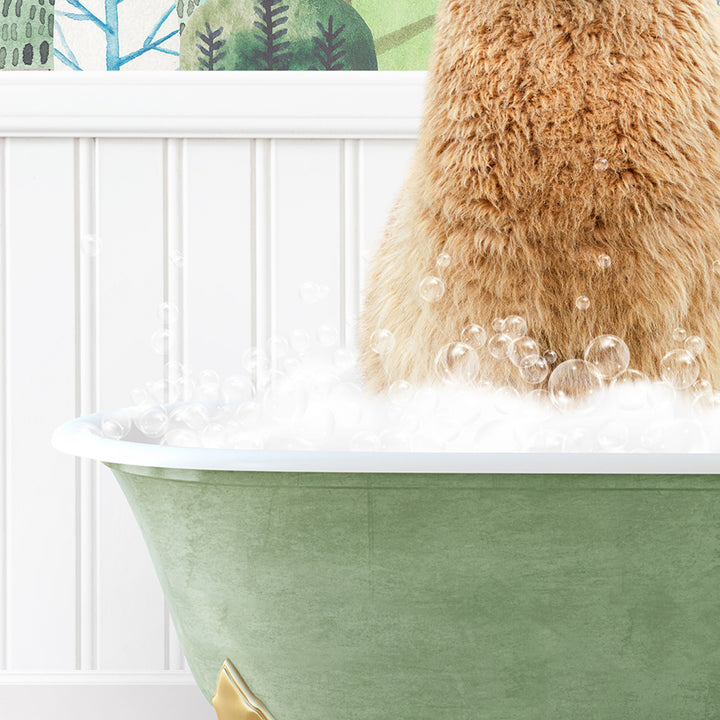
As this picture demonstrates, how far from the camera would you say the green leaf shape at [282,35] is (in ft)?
3.48

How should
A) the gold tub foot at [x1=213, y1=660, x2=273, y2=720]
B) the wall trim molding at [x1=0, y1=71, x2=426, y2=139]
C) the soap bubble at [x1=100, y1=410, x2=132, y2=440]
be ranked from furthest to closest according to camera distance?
the wall trim molding at [x1=0, y1=71, x2=426, y2=139] < the soap bubble at [x1=100, y1=410, x2=132, y2=440] < the gold tub foot at [x1=213, y1=660, x2=273, y2=720]

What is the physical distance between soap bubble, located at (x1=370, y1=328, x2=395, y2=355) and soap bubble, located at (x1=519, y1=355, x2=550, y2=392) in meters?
0.12

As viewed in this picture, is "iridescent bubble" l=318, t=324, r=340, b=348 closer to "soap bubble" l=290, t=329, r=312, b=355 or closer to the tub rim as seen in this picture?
"soap bubble" l=290, t=329, r=312, b=355

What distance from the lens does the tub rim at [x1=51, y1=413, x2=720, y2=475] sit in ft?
1.55

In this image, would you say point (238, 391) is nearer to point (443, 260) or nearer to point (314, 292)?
point (314, 292)

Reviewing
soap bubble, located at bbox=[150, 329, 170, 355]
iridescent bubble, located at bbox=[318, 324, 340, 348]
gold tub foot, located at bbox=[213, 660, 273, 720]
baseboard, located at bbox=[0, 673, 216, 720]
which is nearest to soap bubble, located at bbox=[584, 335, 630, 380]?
gold tub foot, located at bbox=[213, 660, 273, 720]

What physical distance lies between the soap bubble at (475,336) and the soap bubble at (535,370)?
0.03 m

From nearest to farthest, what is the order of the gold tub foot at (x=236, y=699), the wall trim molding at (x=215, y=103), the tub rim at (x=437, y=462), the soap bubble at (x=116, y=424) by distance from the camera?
the tub rim at (x=437, y=462), the gold tub foot at (x=236, y=699), the soap bubble at (x=116, y=424), the wall trim molding at (x=215, y=103)

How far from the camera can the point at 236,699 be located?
0.60 metres

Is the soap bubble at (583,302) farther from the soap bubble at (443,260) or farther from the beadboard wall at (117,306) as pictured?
the beadboard wall at (117,306)

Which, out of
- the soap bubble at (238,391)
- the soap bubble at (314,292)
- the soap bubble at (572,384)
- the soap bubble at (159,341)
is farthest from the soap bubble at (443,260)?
the soap bubble at (159,341)

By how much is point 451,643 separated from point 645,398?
0.22m

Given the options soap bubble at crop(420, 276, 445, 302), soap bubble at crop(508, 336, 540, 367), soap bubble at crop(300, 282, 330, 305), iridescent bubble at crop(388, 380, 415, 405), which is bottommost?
iridescent bubble at crop(388, 380, 415, 405)

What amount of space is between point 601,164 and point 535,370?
145 mm
